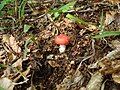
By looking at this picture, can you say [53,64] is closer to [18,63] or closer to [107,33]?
[18,63]

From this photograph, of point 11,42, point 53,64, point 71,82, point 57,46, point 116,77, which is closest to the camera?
point 116,77

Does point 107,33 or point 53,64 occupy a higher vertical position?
point 107,33

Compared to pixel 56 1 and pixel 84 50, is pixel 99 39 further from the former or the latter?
pixel 56 1

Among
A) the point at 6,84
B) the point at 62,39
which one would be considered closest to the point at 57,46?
the point at 62,39

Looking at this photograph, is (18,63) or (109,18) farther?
(109,18)

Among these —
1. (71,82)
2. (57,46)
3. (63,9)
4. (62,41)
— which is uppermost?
(63,9)

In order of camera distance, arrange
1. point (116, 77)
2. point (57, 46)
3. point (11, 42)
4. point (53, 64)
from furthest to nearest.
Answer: point (11, 42)
point (57, 46)
point (53, 64)
point (116, 77)
